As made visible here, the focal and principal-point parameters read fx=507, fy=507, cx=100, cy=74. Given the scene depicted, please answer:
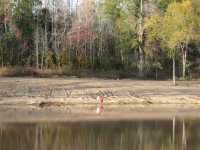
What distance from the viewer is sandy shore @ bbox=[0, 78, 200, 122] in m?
26.5

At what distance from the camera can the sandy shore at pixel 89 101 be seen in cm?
2648

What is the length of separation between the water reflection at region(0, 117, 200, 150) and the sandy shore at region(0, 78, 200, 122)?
2366 mm

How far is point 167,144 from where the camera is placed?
57.8 ft

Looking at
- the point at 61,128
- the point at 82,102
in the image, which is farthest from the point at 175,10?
the point at 61,128

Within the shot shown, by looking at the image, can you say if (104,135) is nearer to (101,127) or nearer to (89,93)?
(101,127)

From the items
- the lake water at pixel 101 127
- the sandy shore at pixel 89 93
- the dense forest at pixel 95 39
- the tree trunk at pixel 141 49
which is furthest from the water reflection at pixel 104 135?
the tree trunk at pixel 141 49

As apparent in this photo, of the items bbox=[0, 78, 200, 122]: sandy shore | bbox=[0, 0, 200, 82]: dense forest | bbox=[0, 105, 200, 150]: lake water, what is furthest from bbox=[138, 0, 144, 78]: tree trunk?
bbox=[0, 105, 200, 150]: lake water

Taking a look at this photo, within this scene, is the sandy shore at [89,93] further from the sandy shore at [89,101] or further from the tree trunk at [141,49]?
the tree trunk at [141,49]

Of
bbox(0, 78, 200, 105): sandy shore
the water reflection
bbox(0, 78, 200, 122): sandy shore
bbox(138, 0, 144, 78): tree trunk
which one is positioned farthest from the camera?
bbox(138, 0, 144, 78): tree trunk

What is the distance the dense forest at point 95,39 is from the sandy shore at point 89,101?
1295 centimetres

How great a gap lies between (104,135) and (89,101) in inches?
478

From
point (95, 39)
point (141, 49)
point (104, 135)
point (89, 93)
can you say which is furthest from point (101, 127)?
point (95, 39)

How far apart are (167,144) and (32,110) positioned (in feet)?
39.0

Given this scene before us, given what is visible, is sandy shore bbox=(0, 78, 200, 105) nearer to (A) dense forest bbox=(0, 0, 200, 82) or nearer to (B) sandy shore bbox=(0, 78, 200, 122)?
(B) sandy shore bbox=(0, 78, 200, 122)
